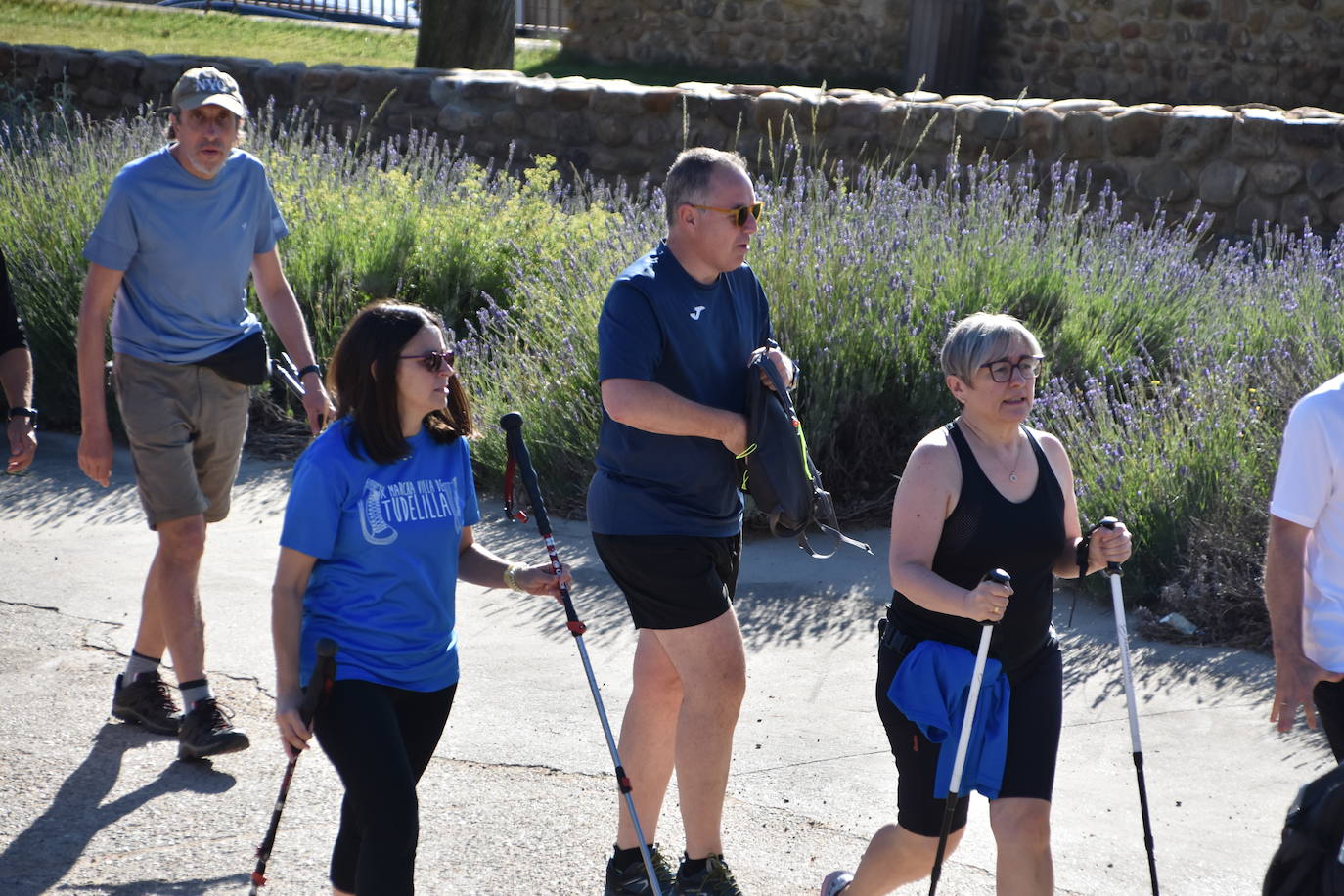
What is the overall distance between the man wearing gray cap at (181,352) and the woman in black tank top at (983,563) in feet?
6.76

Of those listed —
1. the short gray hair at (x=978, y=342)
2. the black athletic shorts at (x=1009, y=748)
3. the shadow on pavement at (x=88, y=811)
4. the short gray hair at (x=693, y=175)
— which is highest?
the short gray hair at (x=693, y=175)

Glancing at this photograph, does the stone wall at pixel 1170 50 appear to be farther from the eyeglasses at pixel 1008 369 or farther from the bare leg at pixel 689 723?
the bare leg at pixel 689 723

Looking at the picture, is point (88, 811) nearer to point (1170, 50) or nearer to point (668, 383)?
point (668, 383)

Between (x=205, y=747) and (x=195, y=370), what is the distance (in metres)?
1.17

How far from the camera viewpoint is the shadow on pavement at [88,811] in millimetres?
3910

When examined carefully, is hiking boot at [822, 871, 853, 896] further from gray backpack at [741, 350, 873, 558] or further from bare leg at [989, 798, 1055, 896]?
gray backpack at [741, 350, 873, 558]

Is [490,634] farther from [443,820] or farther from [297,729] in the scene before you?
[297,729]

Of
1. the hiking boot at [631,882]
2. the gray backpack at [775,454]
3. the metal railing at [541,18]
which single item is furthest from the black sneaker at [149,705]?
the metal railing at [541,18]

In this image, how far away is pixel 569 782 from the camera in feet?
15.1

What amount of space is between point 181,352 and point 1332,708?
134 inches

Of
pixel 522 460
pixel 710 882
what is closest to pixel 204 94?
pixel 522 460

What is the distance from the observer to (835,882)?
3613 millimetres

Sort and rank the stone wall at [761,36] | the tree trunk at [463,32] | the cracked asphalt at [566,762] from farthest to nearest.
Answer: the stone wall at [761,36], the tree trunk at [463,32], the cracked asphalt at [566,762]

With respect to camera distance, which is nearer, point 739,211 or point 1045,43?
point 739,211
